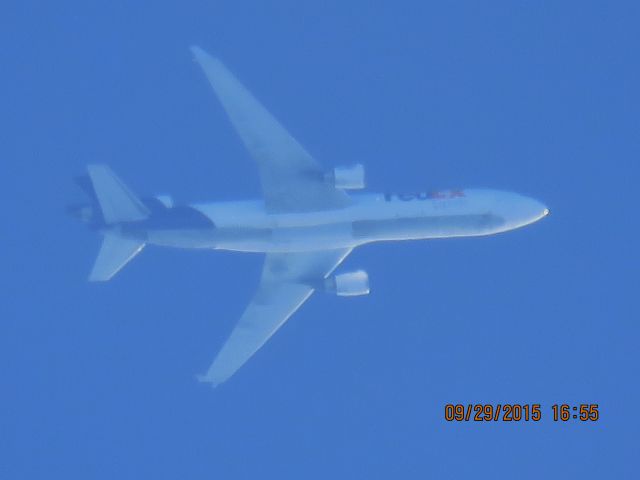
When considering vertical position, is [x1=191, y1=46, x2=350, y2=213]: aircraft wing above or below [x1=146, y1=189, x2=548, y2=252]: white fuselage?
above

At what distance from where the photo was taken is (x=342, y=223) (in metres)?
48.8

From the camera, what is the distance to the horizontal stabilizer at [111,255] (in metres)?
48.6

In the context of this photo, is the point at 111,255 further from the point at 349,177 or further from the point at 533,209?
the point at 533,209

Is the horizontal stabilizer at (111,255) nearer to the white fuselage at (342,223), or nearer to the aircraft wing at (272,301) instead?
the white fuselage at (342,223)

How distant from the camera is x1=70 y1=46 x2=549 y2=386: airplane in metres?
47.5

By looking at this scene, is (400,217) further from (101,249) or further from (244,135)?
(101,249)

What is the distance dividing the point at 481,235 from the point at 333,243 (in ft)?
21.0

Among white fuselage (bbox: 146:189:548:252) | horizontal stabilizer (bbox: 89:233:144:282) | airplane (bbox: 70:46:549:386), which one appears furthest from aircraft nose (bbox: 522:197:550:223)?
horizontal stabilizer (bbox: 89:233:144:282)

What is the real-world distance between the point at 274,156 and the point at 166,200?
15.8 feet

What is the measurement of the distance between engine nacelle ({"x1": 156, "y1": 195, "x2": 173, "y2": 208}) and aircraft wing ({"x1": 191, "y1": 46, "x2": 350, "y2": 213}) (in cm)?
386

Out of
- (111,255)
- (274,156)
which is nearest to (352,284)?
(274,156)

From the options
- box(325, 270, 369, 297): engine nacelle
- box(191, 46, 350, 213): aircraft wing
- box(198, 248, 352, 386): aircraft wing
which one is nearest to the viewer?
box(191, 46, 350, 213): aircraft wing

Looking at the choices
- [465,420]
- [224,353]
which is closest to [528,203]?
[465,420]

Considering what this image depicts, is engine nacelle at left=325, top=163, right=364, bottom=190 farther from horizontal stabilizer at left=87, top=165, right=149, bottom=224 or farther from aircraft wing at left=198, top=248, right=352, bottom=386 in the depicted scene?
horizontal stabilizer at left=87, top=165, right=149, bottom=224
